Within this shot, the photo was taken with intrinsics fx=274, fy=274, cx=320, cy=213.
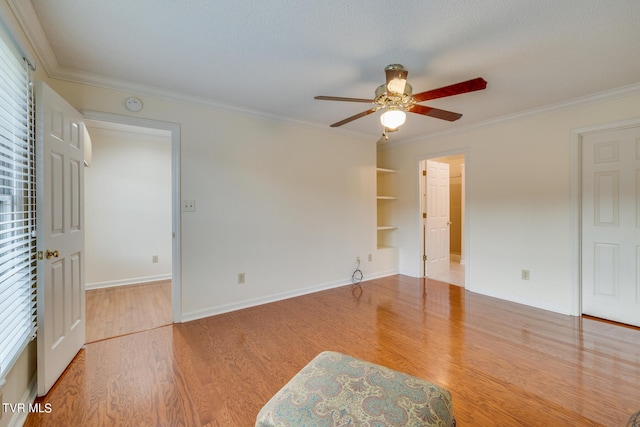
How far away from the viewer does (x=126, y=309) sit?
3.24 metres

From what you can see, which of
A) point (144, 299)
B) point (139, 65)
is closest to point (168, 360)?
point (144, 299)

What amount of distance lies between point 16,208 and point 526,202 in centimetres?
468

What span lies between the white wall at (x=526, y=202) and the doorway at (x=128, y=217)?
13.6 ft

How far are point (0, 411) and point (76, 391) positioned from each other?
21.2 inches

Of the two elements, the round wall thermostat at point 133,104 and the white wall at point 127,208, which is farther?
the white wall at point 127,208

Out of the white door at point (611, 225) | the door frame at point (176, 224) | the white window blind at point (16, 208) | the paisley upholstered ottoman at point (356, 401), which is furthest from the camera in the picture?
the door frame at point (176, 224)

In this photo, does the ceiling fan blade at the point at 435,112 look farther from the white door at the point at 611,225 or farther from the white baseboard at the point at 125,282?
the white baseboard at the point at 125,282

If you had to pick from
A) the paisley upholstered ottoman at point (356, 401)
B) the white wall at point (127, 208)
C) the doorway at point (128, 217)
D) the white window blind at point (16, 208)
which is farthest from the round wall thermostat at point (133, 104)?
the paisley upholstered ottoman at point (356, 401)

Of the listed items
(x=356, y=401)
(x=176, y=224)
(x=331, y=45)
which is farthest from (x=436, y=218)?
(x=356, y=401)

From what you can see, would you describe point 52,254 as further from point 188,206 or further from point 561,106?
point 561,106

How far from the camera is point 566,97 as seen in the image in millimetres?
2895

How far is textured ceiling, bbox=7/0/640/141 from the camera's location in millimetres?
1623

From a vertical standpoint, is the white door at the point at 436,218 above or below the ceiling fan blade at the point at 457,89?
below

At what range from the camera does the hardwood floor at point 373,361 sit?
1640mm
